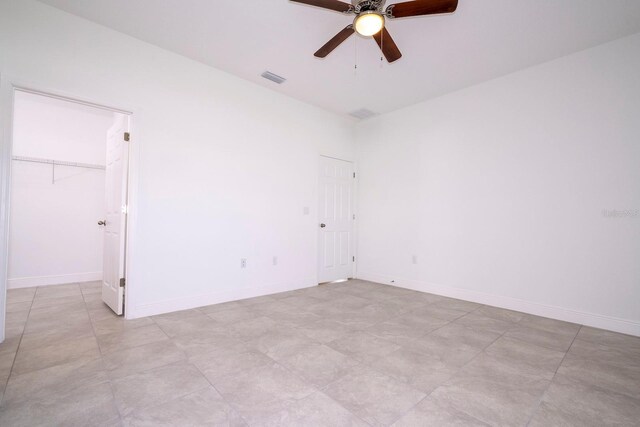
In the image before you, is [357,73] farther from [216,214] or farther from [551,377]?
[551,377]

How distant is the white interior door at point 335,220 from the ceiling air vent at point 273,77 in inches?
57.0

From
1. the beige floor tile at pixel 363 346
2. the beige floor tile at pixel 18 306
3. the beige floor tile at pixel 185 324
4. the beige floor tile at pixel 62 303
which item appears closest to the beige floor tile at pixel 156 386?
the beige floor tile at pixel 185 324

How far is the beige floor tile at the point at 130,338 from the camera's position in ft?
7.42

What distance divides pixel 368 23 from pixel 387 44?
0.36 m

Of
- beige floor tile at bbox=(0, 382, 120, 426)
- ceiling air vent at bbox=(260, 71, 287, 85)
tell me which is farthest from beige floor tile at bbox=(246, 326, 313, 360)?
ceiling air vent at bbox=(260, 71, 287, 85)

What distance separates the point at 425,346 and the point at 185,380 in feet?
6.06

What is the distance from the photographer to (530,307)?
334 centimetres

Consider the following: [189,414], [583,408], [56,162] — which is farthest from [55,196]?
[583,408]

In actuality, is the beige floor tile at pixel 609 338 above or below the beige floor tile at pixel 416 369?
below

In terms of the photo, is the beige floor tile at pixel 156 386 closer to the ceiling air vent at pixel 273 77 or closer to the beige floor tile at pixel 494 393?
the beige floor tile at pixel 494 393

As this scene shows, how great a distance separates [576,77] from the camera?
312 cm

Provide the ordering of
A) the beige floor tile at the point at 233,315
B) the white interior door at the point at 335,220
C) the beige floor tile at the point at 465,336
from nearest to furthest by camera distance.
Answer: the beige floor tile at the point at 465,336 → the beige floor tile at the point at 233,315 → the white interior door at the point at 335,220

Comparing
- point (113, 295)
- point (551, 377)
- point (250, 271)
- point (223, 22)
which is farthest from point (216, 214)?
point (551, 377)

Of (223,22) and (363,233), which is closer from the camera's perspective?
(223,22)
